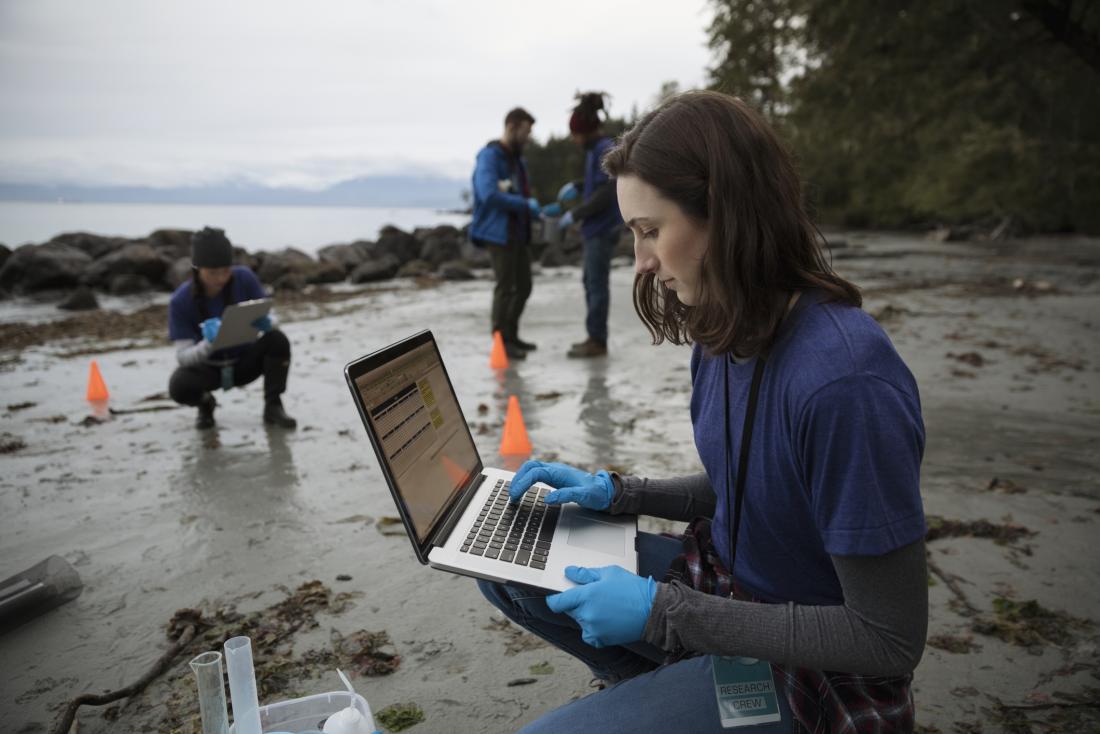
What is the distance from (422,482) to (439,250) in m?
22.3

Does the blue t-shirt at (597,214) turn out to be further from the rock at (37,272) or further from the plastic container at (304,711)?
the rock at (37,272)

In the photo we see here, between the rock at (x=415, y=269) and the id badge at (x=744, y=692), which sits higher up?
the id badge at (x=744, y=692)

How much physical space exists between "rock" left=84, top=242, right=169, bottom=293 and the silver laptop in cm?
1836

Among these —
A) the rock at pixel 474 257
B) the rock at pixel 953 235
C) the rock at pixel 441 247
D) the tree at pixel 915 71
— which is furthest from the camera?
the rock at pixel 953 235

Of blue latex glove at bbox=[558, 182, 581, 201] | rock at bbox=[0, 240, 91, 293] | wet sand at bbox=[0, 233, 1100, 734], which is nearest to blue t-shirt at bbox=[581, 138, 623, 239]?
blue latex glove at bbox=[558, 182, 581, 201]

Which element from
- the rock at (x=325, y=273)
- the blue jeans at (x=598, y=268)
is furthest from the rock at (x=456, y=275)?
the blue jeans at (x=598, y=268)

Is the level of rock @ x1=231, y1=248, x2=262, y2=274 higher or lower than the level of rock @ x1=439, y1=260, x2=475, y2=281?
higher

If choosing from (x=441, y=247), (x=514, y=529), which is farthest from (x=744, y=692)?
(x=441, y=247)

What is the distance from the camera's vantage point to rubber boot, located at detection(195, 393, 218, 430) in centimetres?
545

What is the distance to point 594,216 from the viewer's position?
7117 millimetres

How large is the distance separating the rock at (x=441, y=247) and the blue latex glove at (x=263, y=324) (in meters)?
16.7

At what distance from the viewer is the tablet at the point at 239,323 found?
5.02 meters

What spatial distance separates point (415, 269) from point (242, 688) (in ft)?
64.6

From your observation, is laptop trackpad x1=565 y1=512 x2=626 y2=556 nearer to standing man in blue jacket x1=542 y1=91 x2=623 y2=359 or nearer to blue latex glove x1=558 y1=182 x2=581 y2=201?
standing man in blue jacket x1=542 y1=91 x2=623 y2=359
